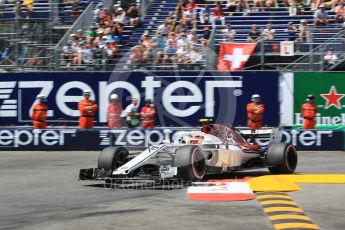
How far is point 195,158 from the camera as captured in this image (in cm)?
1307

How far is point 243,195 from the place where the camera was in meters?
11.9

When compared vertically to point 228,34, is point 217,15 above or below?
above

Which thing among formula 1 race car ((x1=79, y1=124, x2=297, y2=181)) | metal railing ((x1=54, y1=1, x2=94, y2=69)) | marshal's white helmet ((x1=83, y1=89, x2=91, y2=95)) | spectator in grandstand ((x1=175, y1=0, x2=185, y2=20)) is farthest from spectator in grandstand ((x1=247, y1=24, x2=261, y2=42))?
formula 1 race car ((x1=79, y1=124, x2=297, y2=181))

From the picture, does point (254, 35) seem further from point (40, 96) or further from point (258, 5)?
point (40, 96)

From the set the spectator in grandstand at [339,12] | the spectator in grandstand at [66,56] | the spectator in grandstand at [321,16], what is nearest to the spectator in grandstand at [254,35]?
the spectator in grandstand at [321,16]

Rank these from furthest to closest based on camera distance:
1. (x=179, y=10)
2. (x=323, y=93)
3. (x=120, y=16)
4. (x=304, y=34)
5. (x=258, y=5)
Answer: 1. (x=120, y=16)
2. (x=179, y=10)
3. (x=258, y=5)
4. (x=304, y=34)
5. (x=323, y=93)

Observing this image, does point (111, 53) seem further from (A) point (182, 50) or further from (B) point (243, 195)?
(B) point (243, 195)

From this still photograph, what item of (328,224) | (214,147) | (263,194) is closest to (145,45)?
(214,147)

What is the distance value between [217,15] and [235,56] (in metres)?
2.81

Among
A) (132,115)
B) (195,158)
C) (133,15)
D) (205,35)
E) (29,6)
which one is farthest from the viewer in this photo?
(29,6)

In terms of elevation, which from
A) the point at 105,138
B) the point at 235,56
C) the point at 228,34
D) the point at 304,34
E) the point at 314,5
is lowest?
the point at 105,138

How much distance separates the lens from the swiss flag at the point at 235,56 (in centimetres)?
2448

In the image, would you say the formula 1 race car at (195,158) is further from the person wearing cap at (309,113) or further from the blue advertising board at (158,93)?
the blue advertising board at (158,93)

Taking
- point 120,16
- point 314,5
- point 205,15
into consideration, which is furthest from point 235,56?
point 120,16
